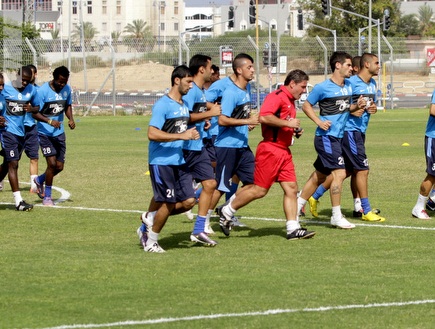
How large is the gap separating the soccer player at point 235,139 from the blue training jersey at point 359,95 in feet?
6.20

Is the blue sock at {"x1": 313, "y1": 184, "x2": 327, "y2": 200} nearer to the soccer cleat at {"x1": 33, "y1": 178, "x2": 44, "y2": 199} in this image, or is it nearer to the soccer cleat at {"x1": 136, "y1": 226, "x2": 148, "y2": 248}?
the soccer cleat at {"x1": 136, "y1": 226, "x2": 148, "y2": 248}

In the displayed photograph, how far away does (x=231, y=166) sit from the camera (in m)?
13.1

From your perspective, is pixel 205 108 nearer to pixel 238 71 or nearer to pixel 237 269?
pixel 238 71

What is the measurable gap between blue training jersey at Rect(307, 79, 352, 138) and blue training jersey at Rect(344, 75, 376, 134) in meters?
0.67

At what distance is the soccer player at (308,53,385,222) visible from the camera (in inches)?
559

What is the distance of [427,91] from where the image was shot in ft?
249

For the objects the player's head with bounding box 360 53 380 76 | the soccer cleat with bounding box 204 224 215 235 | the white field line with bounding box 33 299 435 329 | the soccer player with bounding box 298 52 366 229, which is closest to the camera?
the white field line with bounding box 33 299 435 329

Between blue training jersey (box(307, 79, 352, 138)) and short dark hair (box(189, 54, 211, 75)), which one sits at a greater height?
short dark hair (box(189, 54, 211, 75))

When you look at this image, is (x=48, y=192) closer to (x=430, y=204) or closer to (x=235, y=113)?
(x=235, y=113)

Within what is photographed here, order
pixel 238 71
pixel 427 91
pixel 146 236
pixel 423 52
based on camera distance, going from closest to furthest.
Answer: pixel 146 236 < pixel 238 71 < pixel 427 91 < pixel 423 52

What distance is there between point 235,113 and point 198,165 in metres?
0.95

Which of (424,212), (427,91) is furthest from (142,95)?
(424,212)

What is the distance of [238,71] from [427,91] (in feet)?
214

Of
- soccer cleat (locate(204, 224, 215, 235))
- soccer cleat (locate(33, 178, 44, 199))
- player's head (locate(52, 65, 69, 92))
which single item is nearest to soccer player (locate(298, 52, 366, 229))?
soccer cleat (locate(204, 224, 215, 235))
